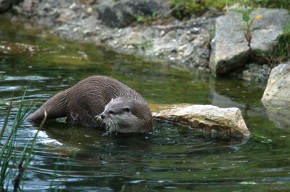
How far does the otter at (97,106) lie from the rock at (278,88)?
5.32 ft

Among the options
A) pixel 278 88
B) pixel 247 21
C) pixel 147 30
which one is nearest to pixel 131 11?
pixel 147 30

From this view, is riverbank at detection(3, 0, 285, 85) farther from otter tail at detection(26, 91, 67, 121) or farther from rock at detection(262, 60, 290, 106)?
otter tail at detection(26, 91, 67, 121)

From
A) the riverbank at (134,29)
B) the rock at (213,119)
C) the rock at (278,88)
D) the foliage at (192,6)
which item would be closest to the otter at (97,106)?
the rock at (213,119)

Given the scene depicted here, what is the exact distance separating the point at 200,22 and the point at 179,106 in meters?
3.41

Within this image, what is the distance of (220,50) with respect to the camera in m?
8.95

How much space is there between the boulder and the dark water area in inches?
4.4

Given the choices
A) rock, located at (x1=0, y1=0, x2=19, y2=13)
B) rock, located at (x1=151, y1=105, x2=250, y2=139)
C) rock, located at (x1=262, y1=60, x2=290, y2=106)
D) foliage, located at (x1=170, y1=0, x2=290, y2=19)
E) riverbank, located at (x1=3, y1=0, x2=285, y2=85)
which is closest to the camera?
rock, located at (x1=151, y1=105, x2=250, y2=139)

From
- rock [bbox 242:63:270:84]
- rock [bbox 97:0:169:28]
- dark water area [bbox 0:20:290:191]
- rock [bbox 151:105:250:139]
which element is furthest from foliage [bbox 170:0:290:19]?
rock [bbox 151:105:250:139]

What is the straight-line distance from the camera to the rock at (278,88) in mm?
7695

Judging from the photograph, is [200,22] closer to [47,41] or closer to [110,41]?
[110,41]

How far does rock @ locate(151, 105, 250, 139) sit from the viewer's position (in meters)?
6.36

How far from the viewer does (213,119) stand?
6.49 m

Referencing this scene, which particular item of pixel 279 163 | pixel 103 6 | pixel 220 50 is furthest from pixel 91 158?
pixel 103 6

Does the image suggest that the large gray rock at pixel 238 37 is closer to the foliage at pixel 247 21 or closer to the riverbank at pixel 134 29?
the foliage at pixel 247 21
